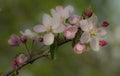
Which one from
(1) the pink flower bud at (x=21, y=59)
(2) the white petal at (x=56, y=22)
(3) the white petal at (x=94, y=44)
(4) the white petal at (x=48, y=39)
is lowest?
(1) the pink flower bud at (x=21, y=59)

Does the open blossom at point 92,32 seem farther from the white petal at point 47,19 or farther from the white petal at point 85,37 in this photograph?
the white petal at point 47,19

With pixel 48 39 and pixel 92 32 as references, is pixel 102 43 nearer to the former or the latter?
pixel 92 32

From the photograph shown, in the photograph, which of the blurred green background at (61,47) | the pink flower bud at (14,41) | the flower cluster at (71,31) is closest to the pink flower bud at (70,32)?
the flower cluster at (71,31)

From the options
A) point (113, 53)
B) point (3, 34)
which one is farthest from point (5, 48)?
point (113, 53)

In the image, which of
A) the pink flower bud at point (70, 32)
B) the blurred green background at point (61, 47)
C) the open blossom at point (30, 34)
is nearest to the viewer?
the pink flower bud at point (70, 32)

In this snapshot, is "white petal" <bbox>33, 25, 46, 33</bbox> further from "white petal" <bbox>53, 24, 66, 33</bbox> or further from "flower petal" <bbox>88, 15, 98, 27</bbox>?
"flower petal" <bbox>88, 15, 98, 27</bbox>

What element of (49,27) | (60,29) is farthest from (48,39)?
(49,27)

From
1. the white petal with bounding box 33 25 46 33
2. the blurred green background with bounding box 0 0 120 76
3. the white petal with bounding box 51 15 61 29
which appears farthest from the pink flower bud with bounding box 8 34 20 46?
the blurred green background with bounding box 0 0 120 76
